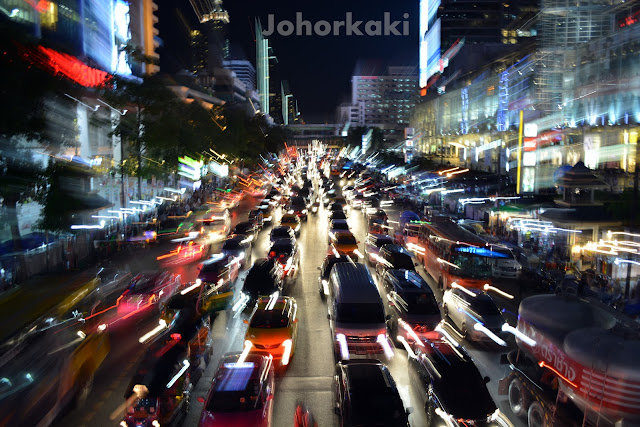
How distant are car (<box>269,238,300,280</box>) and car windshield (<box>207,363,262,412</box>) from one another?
8.96 meters

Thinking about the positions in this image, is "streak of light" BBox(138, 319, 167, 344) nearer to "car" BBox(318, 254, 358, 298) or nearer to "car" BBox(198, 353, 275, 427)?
"car" BBox(198, 353, 275, 427)

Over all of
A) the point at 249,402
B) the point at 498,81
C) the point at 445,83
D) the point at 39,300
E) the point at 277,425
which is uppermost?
the point at 445,83

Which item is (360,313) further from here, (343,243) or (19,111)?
(19,111)

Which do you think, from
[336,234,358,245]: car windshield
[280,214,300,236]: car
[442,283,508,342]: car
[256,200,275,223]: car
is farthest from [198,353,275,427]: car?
[256,200,275,223]: car

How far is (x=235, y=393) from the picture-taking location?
7645mm

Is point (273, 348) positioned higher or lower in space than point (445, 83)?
lower

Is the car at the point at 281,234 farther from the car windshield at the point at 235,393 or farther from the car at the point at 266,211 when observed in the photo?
the car windshield at the point at 235,393

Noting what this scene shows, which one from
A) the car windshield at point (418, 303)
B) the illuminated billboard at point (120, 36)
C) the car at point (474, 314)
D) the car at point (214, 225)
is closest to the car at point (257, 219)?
the car at point (214, 225)

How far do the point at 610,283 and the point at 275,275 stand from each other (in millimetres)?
10402

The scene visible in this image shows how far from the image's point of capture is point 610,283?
54.1 ft

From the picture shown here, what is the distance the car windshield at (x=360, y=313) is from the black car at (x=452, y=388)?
199 cm

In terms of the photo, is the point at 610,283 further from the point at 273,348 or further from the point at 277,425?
the point at 277,425

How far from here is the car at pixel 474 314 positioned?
1194cm

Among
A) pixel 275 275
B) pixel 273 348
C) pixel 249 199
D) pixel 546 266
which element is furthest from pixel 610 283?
pixel 249 199
